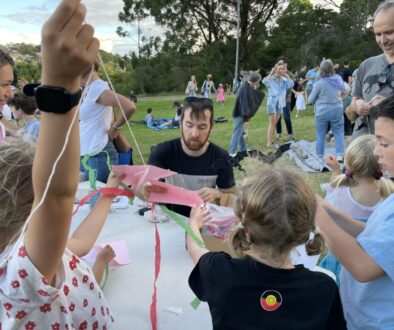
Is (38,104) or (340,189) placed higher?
(38,104)

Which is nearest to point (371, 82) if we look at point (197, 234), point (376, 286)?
point (376, 286)

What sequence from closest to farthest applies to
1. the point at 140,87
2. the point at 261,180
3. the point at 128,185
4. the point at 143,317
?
the point at 261,180
the point at 128,185
the point at 143,317
the point at 140,87

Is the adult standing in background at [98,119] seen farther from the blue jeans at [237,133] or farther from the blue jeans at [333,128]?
the blue jeans at [237,133]

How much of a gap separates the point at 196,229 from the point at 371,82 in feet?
6.13

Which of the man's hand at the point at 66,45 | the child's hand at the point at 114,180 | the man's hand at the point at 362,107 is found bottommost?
the child's hand at the point at 114,180

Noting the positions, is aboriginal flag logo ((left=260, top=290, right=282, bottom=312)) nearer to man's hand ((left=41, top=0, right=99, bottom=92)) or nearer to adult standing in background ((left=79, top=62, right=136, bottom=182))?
man's hand ((left=41, top=0, right=99, bottom=92))

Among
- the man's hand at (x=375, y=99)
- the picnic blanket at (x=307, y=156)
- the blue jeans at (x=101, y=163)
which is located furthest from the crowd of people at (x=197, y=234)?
the picnic blanket at (x=307, y=156)

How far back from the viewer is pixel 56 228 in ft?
2.17

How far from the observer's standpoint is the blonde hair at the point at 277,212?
1088mm

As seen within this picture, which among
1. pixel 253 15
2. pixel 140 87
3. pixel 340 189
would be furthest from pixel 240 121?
pixel 253 15

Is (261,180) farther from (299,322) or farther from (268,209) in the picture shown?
(299,322)

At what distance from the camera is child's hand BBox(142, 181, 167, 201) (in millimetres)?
1390

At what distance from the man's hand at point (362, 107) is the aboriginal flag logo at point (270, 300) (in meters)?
Answer: 1.90

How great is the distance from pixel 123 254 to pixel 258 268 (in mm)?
1048
